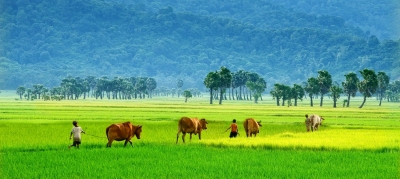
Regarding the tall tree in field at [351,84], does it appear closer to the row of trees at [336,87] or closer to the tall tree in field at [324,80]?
the row of trees at [336,87]

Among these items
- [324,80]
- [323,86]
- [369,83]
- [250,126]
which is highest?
[324,80]

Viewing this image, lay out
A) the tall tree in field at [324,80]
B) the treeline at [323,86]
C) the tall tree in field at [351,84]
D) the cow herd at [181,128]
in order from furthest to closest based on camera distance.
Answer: the tall tree in field at [324,80], the tall tree in field at [351,84], the treeline at [323,86], the cow herd at [181,128]

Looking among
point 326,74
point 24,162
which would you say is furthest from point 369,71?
point 24,162

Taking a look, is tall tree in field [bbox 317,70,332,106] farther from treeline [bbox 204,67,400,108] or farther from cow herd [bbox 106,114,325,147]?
cow herd [bbox 106,114,325,147]

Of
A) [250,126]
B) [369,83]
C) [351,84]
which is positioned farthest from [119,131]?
[351,84]

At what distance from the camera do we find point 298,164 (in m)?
18.7

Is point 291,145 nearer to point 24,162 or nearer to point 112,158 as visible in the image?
point 112,158

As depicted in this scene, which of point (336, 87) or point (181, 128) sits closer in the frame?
point (181, 128)

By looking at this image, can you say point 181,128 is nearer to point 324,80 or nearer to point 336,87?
point 336,87

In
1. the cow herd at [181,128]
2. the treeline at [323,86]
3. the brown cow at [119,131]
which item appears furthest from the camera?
the treeline at [323,86]

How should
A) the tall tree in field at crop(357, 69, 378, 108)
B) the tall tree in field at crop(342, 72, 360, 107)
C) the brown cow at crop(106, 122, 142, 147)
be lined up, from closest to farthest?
the brown cow at crop(106, 122, 142, 147)
the tall tree in field at crop(357, 69, 378, 108)
the tall tree in field at crop(342, 72, 360, 107)

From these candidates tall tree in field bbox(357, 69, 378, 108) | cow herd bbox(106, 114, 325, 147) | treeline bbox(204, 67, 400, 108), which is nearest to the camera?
cow herd bbox(106, 114, 325, 147)

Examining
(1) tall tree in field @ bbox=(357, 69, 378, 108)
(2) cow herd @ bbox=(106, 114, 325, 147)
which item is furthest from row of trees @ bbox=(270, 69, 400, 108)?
(2) cow herd @ bbox=(106, 114, 325, 147)

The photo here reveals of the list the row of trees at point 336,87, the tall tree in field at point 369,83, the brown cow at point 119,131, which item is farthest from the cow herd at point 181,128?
the row of trees at point 336,87
